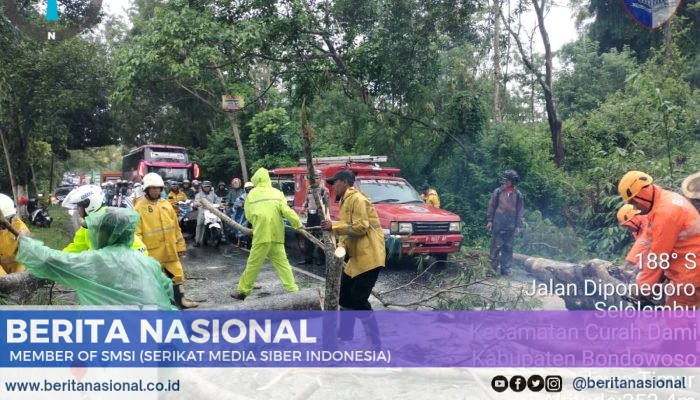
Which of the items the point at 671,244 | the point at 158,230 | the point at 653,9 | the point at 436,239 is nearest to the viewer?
the point at 671,244

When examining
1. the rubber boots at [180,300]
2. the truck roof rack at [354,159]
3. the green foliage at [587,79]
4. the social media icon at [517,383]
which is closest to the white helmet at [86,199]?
the rubber boots at [180,300]

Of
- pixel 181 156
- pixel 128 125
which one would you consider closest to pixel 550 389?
pixel 181 156

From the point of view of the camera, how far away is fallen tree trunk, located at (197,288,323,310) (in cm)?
505

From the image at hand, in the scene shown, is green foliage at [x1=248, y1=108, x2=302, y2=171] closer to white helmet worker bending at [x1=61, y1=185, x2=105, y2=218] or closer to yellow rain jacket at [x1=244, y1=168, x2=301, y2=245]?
yellow rain jacket at [x1=244, y1=168, x2=301, y2=245]

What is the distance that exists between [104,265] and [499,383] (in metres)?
2.85

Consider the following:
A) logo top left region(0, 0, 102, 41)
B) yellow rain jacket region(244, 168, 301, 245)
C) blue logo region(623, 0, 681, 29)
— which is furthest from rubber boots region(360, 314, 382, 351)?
logo top left region(0, 0, 102, 41)

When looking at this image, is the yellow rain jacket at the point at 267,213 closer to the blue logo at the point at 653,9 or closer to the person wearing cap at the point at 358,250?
the person wearing cap at the point at 358,250

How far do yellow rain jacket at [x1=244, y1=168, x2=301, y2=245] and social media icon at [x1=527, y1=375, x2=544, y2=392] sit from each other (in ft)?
11.4

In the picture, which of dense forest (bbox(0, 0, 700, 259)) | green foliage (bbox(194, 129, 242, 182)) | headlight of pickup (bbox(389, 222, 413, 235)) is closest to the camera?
headlight of pickup (bbox(389, 222, 413, 235))

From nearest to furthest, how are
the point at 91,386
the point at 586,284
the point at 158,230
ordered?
the point at 91,386 < the point at 586,284 < the point at 158,230

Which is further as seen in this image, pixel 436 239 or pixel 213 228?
pixel 213 228

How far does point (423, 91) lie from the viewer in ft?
43.6

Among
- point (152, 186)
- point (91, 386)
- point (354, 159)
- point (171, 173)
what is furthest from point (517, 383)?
point (171, 173)

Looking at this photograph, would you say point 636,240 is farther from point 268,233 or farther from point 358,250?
point 268,233
